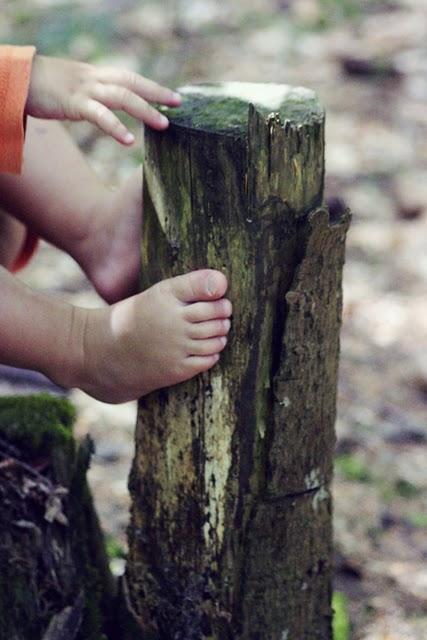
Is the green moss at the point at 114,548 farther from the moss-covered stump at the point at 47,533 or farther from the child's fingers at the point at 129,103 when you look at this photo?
the child's fingers at the point at 129,103

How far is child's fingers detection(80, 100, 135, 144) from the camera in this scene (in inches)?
74.5

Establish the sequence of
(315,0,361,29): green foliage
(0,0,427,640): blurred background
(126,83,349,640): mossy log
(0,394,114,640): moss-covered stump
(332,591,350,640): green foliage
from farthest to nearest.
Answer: (315,0,361,29): green foliage < (0,0,427,640): blurred background < (332,591,350,640): green foliage < (0,394,114,640): moss-covered stump < (126,83,349,640): mossy log

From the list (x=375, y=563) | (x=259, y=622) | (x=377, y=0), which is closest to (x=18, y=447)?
(x=259, y=622)

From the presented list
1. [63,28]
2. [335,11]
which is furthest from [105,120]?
[335,11]

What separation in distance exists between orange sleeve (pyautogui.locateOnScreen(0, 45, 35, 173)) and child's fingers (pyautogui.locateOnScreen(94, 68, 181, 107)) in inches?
5.6

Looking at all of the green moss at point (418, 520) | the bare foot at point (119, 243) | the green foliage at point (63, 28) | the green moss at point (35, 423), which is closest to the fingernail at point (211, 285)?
the bare foot at point (119, 243)

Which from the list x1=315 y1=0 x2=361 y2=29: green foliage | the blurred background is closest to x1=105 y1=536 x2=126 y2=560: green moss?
the blurred background

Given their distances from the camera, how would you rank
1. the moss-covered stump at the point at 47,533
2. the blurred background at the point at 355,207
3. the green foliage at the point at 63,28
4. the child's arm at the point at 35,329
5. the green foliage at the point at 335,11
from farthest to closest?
the green foliage at the point at 335,11 < the green foliage at the point at 63,28 < the blurred background at the point at 355,207 < the moss-covered stump at the point at 47,533 < the child's arm at the point at 35,329

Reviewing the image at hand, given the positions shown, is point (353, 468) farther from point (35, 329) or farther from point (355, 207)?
point (355, 207)

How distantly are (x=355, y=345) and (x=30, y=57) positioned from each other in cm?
200

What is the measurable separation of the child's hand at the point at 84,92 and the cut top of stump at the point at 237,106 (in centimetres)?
8

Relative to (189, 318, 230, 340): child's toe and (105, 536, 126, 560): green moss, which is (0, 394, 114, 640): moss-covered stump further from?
(189, 318, 230, 340): child's toe

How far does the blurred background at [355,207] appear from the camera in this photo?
2836 mm

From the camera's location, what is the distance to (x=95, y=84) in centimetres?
197
